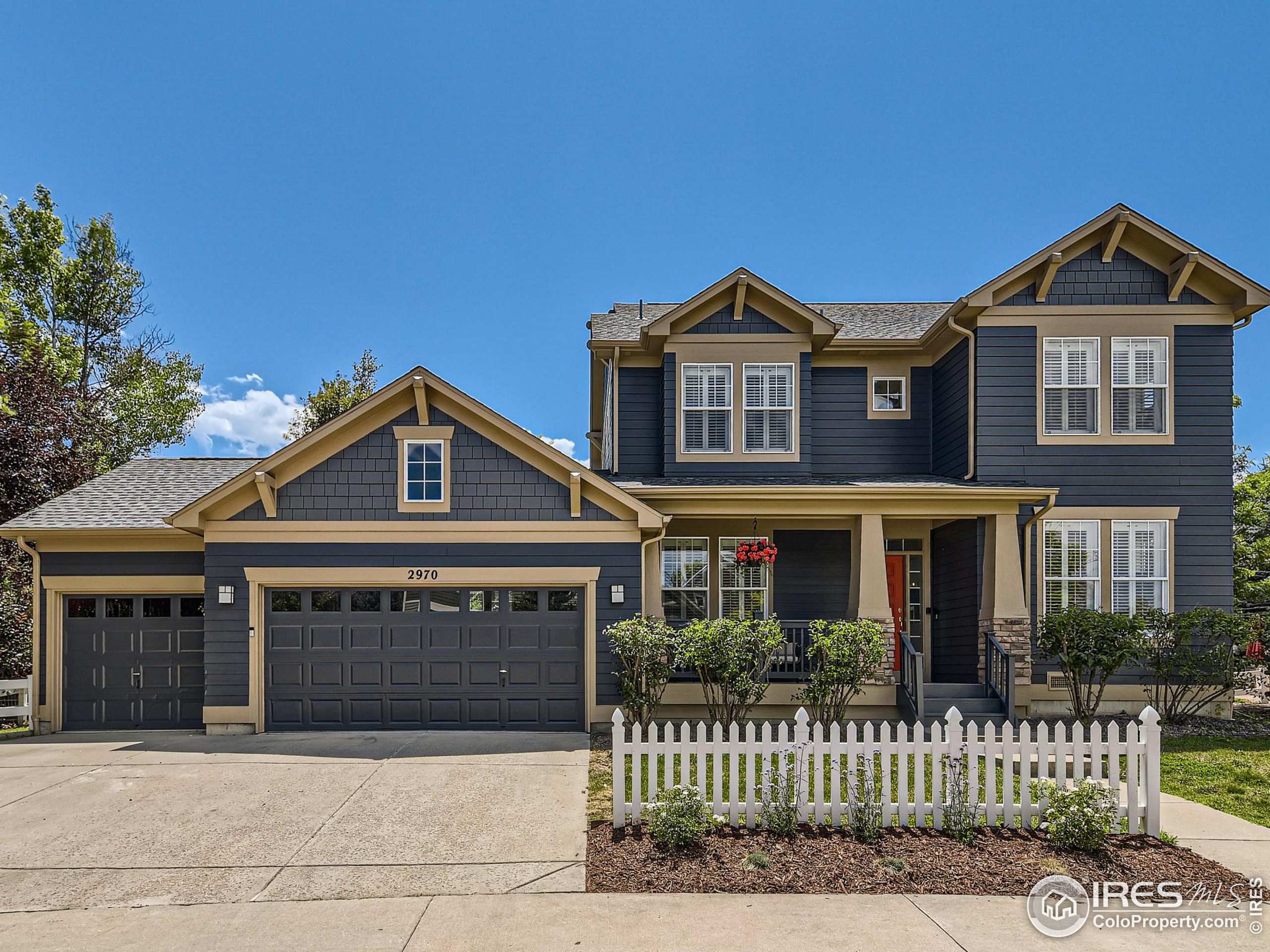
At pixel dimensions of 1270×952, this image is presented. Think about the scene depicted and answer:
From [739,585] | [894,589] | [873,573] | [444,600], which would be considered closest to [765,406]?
[739,585]

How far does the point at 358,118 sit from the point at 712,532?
1210 cm

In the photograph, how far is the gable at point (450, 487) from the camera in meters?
11.9

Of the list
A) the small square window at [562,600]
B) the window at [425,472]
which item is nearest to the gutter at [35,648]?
the window at [425,472]

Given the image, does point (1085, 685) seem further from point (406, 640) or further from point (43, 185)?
point (43, 185)

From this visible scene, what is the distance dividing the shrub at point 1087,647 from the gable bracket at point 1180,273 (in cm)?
529

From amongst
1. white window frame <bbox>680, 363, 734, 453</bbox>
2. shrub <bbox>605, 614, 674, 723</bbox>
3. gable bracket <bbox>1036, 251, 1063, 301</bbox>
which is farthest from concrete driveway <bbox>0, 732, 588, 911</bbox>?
gable bracket <bbox>1036, 251, 1063, 301</bbox>

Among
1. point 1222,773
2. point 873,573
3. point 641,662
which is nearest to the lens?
point 1222,773

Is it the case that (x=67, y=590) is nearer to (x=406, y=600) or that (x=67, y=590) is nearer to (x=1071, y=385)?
(x=406, y=600)

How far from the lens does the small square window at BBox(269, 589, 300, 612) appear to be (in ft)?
39.2

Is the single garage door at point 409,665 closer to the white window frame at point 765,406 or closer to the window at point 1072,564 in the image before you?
the white window frame at point 765,406

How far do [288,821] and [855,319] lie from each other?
13150 mm

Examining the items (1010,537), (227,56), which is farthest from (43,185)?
(1010,537)

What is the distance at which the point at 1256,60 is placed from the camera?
47.5 feet

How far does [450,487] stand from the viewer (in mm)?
11977
